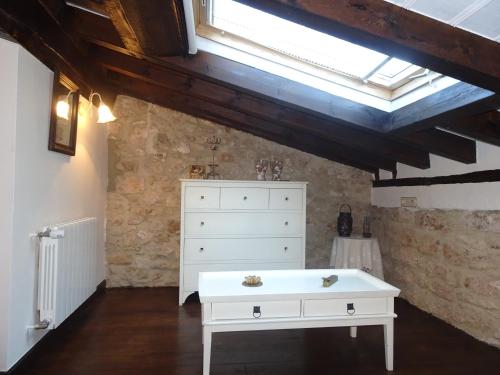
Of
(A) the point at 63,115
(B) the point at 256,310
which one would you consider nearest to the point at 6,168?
(A) the point at 63,115

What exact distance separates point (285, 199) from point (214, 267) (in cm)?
118

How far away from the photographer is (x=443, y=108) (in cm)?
228

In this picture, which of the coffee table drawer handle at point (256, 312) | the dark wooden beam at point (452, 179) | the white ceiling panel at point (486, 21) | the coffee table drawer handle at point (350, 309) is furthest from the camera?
the dark wooden beam at point (452, 179)

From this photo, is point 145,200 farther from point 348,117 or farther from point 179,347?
point 348,117

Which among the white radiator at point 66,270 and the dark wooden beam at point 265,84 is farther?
the dark wooden beam at point 265,84

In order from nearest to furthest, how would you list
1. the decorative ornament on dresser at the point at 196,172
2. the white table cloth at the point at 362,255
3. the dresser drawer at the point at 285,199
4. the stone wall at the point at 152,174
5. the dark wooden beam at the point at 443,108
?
the dark wooden beam at the point at 443,108 < the dresser drawer at the point at 285,199 < the white table cloth at the point at 362,255 < the decorative ornament on dresser at the point at 196,172 < the stone wall at the point at 152,174

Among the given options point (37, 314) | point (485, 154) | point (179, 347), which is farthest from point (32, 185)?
point (485, 154)

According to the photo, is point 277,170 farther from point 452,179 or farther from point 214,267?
point 452,179

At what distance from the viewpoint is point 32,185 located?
8.36ft

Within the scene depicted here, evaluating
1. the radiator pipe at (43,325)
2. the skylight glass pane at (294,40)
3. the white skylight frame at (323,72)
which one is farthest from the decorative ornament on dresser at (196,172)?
the radiator pipe at (43,325)

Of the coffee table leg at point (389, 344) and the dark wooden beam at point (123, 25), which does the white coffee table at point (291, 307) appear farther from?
the dark wooden beam at point (123, 25)

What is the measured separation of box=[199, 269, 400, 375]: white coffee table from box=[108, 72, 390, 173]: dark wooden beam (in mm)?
2085

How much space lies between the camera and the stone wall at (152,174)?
14.9 ft

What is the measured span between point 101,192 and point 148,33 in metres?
2.63
